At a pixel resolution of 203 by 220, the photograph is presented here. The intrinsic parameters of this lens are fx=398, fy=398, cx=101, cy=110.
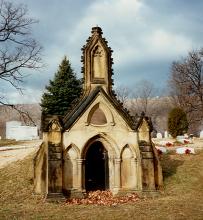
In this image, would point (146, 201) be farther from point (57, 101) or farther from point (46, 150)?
point (57, 101)

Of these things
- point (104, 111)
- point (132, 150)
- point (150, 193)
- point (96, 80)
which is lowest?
point (150, 193)

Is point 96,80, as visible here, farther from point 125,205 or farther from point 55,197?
point 125,205

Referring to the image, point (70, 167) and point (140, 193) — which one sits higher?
point (70, 167)

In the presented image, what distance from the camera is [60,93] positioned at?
3850 cm

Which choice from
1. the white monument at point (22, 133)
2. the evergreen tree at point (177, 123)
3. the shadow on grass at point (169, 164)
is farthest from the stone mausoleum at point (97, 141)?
the white monument at point (22, 133)

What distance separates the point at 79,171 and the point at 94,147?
2524mm

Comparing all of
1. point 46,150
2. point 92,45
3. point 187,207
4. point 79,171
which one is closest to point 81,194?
point 79,171

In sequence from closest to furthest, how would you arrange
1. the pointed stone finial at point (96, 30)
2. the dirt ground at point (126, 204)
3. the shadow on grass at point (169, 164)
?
1. the dirt ground at point (126, 204)
2. the pointed stone finial at point (96, 30)
3. the shadow on grass at point (169, 164)

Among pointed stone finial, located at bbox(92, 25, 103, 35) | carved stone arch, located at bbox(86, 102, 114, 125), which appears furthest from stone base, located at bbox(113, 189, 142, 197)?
pointed stone finial, located at bbox(92, 25, 103, 35)

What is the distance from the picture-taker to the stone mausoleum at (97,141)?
1589 cm

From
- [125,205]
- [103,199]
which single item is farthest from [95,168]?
[125,205]

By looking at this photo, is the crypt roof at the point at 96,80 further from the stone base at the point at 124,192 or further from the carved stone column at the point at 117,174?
the stone base at the point at 124,192

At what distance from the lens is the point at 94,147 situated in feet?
60.4

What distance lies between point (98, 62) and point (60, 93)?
21.4 m
